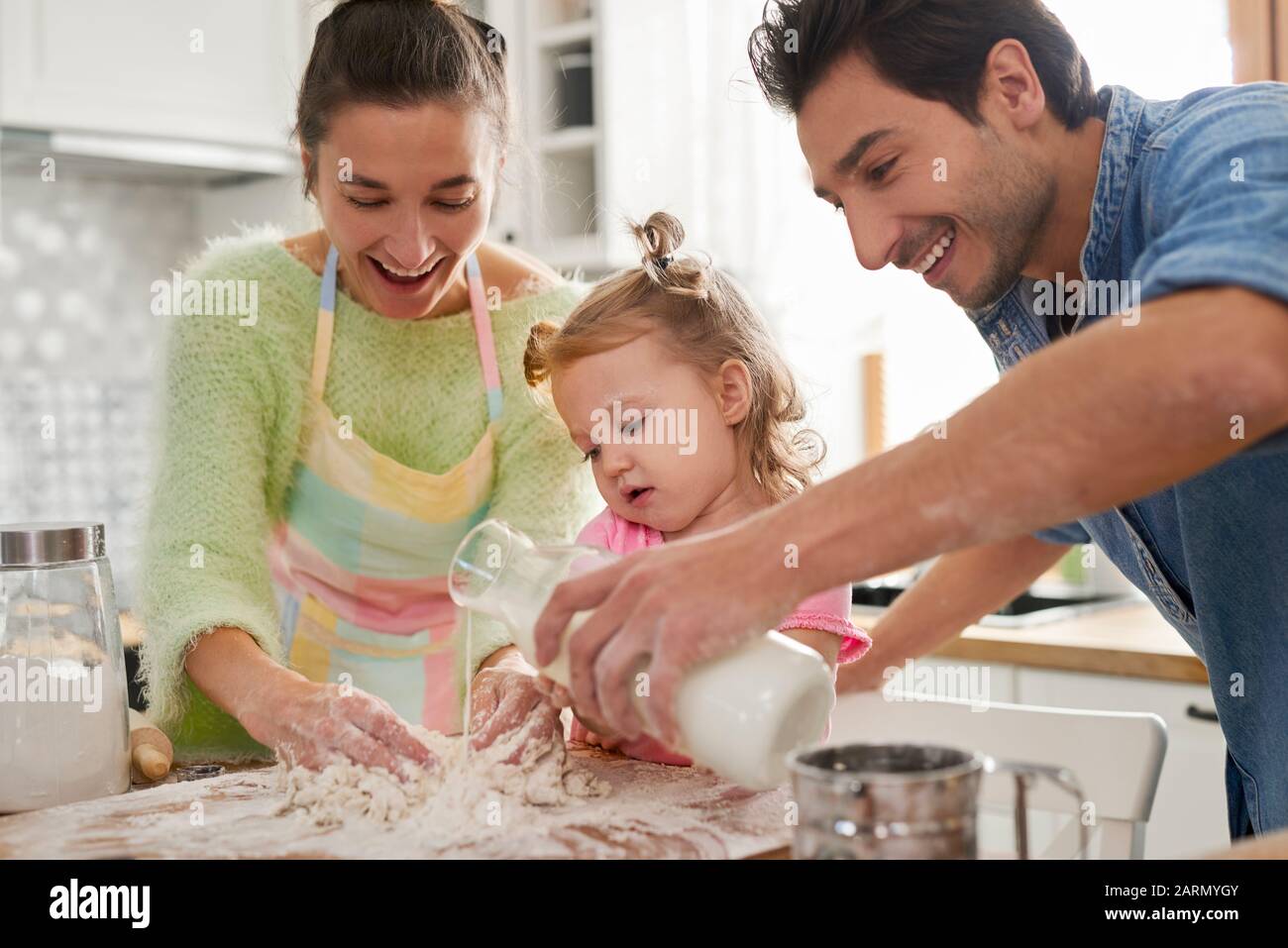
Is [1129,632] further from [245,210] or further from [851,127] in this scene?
[245,210]

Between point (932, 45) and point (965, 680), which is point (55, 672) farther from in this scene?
point (965, 680)

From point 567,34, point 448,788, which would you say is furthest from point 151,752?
point 567,34

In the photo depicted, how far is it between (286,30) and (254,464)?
7.62 ft

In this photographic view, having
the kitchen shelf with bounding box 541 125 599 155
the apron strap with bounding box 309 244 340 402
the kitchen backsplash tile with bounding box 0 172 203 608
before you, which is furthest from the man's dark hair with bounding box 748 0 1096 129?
the kitchen backsplash tile with bounding box 0 172 203 608

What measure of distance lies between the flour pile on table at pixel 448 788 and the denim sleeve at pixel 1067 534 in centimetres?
65

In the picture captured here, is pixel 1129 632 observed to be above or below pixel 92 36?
below

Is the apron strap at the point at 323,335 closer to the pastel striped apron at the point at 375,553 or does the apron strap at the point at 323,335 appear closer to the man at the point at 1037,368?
the pastel striped apron at the point at 375,553

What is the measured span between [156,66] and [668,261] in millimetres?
2166

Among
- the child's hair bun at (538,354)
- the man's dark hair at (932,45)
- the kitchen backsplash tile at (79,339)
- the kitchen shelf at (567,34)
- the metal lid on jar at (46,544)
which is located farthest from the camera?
the kitchen shelf at (567,34)

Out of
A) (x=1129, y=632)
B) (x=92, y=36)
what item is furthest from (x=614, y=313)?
(x=92, y=36)

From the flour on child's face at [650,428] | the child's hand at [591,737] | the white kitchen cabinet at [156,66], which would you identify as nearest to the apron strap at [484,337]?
the flour on child's face at [650,428]

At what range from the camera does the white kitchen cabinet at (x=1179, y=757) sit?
2.06 m

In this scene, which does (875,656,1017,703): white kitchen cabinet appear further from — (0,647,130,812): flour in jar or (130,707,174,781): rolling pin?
(0,647,130,812): flour in jar

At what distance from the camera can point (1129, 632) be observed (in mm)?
Result: 2297
